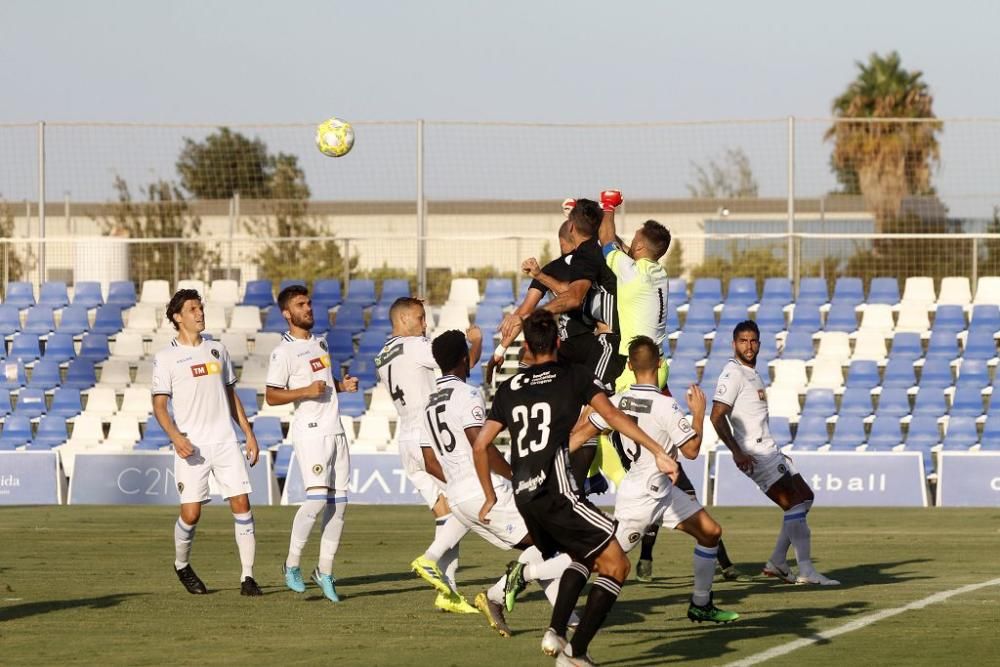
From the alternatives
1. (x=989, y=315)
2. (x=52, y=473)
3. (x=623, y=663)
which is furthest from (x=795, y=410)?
(x=623, y=663)

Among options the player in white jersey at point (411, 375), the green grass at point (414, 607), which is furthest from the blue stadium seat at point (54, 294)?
the player in white jersey at point (411, 375)

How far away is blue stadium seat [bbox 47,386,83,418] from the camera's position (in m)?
25.1

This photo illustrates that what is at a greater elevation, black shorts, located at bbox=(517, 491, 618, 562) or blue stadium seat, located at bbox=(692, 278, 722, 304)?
blue stadium seat, located at bbox=(692, 278, 722, 304)

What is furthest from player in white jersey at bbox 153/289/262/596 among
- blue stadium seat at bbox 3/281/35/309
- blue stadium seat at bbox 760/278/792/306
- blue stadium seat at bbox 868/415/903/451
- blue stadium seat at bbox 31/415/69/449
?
blue stadium seat at bbox 3/281/35/309

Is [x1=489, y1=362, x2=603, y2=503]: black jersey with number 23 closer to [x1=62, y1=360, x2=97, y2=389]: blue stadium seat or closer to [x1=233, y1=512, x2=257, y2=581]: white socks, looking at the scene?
[x1=233, y1=512, x2=257, y2=581]: white socks

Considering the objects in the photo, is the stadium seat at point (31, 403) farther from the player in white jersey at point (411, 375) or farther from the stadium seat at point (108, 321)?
the player in white jersey at point (411, 375)

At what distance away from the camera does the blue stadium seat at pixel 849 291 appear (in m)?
25.9

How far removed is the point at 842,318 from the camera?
25.6 meters

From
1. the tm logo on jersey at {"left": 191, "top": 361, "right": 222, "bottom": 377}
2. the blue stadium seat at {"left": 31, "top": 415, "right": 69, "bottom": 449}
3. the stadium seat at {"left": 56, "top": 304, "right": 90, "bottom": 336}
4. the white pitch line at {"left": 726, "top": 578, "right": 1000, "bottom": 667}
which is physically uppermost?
the stadium seat at {"left": 56, "top": 304, "right": 90, "bottom": 336}

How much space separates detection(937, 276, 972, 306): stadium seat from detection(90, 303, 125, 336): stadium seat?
13.3 metres

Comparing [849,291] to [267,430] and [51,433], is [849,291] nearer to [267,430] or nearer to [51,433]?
[267,430]

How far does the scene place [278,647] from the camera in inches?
384

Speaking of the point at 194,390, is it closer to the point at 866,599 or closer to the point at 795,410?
the point at 866,599

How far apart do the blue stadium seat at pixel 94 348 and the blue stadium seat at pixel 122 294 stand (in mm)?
862
